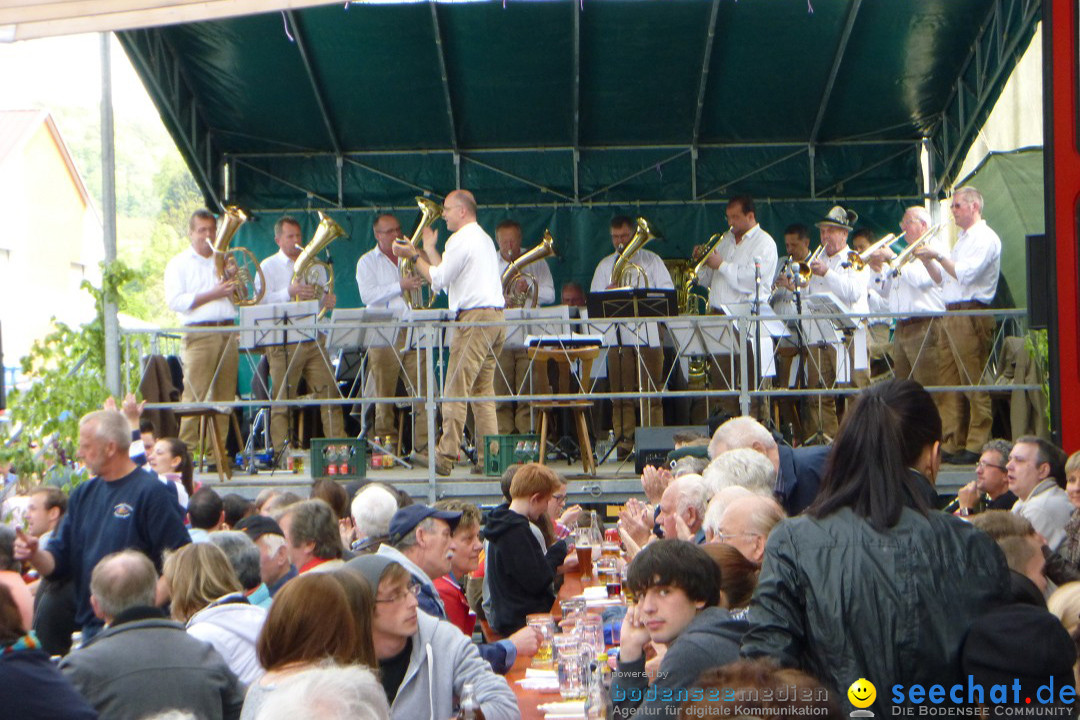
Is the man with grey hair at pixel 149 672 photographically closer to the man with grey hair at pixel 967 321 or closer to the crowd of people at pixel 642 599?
the crowd of people at pixel 642 599

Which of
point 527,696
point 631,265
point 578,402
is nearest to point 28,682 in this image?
point 527,696

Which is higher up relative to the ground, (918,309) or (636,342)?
(918,309)

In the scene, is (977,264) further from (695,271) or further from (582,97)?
(582,97)

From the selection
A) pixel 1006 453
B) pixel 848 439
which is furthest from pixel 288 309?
pixel 848 439

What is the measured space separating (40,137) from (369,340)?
3540cm

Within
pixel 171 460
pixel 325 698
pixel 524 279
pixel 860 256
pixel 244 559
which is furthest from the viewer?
pixel 524 279

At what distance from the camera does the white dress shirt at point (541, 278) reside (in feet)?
45.0

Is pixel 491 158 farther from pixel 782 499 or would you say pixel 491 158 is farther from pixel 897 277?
pixel 782 499

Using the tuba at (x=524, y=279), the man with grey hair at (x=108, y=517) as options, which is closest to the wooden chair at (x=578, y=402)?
the tuba at (x=524, y=279)

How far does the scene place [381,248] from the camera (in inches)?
526

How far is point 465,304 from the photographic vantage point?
11188 mm

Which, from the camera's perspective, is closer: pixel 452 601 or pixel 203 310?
pixel 452 601

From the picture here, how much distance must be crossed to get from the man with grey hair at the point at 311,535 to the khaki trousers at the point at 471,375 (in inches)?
218

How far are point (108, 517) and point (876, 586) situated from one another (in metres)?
4.34
